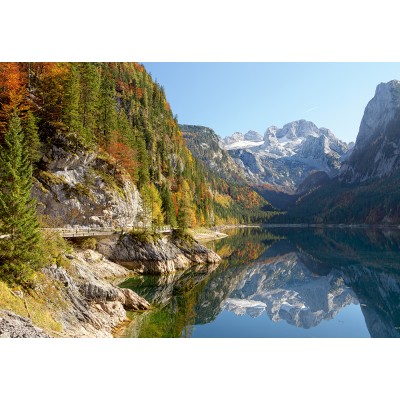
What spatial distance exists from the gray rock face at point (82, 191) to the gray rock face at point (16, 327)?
99.1 feet

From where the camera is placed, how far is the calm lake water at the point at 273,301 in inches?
1252

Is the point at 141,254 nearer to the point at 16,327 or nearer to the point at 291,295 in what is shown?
the point at 291,295

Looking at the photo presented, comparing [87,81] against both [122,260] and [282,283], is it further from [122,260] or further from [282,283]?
[282,283]

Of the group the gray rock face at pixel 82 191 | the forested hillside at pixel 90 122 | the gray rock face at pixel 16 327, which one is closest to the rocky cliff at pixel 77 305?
the gray rock face at pixel 16 327

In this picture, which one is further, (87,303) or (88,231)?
(88,231)

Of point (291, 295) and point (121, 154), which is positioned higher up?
point (121, 154)

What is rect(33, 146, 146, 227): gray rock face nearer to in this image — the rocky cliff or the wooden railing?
the wooden railing

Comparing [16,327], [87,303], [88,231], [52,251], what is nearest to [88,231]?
[88,231]

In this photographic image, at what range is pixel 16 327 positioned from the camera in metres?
16.9

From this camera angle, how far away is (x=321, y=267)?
233 ft

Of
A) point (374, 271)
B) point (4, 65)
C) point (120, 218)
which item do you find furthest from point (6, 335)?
point (374, 271)

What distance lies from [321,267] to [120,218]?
4310 cm

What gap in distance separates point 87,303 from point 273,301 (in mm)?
27708

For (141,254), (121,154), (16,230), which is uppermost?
(121,154)
